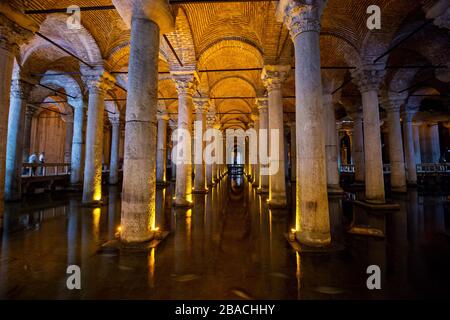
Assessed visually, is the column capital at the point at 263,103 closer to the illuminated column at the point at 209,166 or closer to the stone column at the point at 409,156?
the illuminated column at the point at 209,166

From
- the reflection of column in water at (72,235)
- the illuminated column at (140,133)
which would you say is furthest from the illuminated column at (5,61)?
the illuminated column at (140,133)

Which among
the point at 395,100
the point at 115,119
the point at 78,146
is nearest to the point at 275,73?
the point at 395,100

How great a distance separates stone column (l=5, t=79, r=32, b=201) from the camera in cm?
948

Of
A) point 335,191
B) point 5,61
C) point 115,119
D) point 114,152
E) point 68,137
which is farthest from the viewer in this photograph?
point 115,119

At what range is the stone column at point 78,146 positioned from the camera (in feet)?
38.9

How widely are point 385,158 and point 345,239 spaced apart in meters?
30.7

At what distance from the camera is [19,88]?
32.5ft

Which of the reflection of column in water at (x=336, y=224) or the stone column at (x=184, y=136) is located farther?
the stone column at (x=184, y=136)

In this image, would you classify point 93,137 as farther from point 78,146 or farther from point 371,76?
point 371,76

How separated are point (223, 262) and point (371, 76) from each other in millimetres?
8955

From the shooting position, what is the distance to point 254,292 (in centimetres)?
271

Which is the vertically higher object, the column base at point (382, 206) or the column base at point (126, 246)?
the column base at point (382, 206)

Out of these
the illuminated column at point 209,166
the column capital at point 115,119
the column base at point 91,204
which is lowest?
the column base at point 91,204

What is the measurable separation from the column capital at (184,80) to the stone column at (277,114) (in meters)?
2.87
